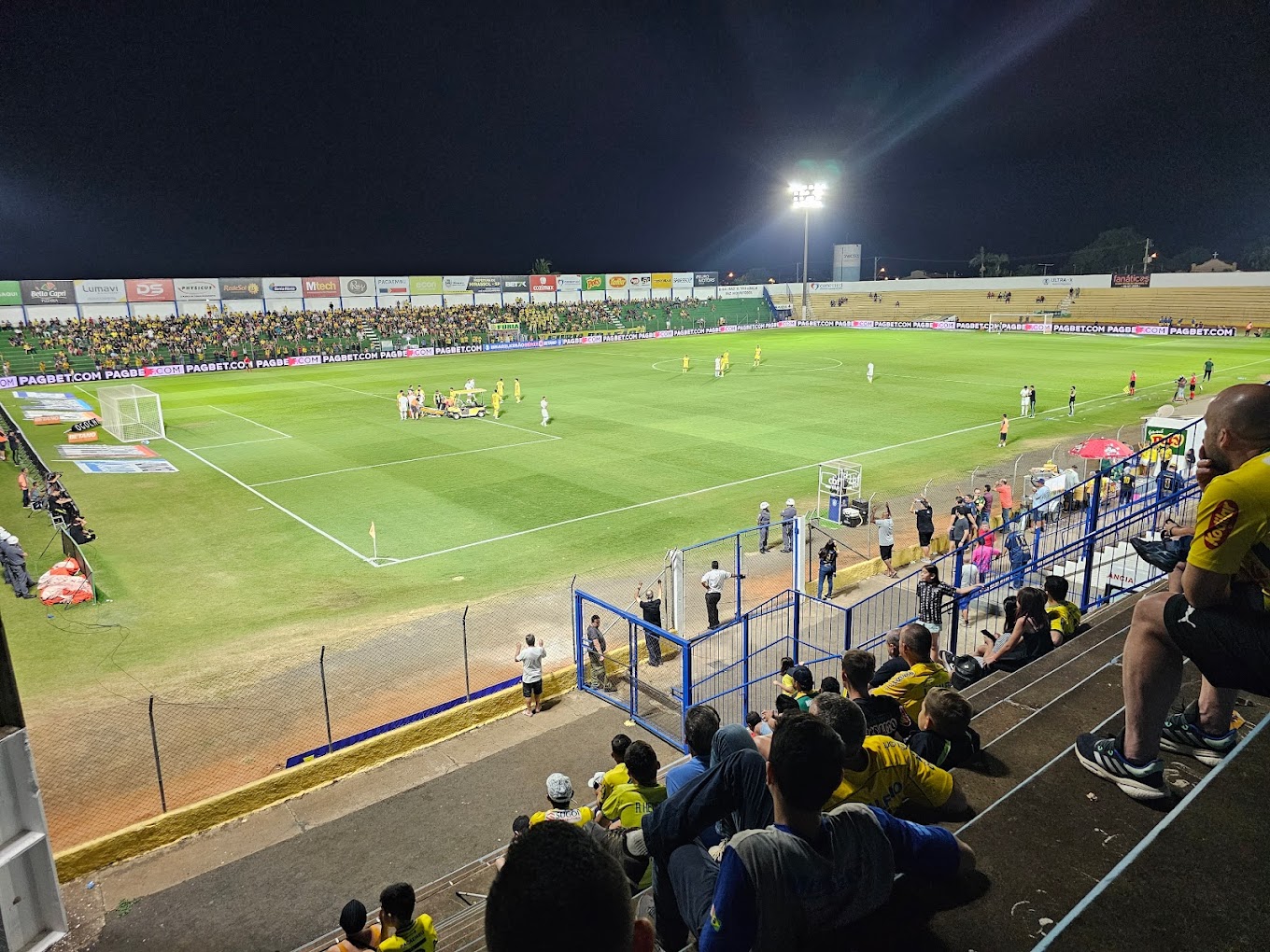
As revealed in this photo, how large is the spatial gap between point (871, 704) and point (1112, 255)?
512 feet

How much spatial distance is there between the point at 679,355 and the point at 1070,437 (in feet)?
127

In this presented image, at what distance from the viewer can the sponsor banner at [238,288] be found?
7681cm

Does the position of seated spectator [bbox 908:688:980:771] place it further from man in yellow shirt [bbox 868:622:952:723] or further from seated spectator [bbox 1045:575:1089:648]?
seated spectator [bbox 1045:575:1089:648]

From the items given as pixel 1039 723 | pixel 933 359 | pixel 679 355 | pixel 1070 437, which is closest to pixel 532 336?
pixel 679 355

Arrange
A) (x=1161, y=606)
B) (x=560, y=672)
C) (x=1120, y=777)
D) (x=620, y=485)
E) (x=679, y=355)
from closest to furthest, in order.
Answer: (x=1161, y=606) < (x=1120, y=777) < (x=560, y=672) < (x=620, y=485) < (x=679, y=355)

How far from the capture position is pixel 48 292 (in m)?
67.6

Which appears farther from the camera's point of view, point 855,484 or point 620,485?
point 620,485

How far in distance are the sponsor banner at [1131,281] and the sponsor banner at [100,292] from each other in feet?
332

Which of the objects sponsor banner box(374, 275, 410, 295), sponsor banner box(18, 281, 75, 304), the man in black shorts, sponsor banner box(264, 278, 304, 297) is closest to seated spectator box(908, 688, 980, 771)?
the man in black shorts

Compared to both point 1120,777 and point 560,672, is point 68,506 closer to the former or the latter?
point 560,672

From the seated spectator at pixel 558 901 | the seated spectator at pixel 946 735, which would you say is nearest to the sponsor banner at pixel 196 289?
the seated spectator at pixel 946 735

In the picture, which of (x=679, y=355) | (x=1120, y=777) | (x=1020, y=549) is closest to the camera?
(x=1120, y=777)

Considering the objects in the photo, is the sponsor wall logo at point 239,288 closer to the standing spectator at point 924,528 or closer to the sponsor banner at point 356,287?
the sponsor banner at point 356,287

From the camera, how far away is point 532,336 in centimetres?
8675
